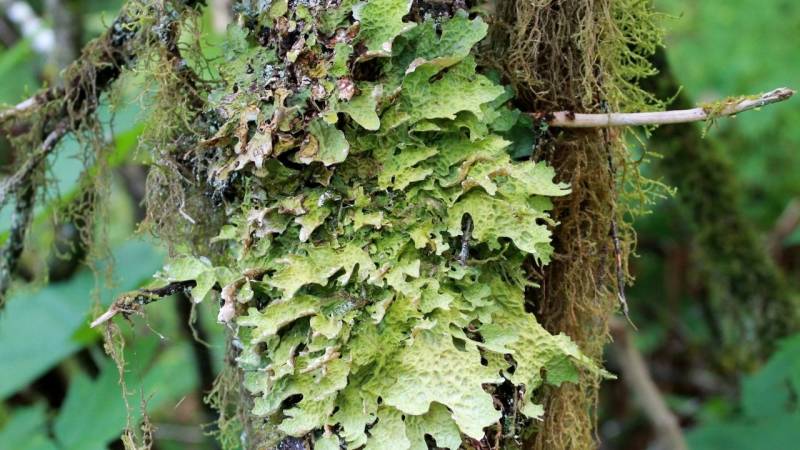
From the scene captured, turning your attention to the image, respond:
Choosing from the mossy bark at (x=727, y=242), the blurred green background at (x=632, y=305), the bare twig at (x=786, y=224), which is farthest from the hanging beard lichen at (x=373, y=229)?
the bare twig at (x=786, y=224)

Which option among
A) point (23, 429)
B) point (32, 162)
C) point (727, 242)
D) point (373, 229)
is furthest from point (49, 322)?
point (727, 242)

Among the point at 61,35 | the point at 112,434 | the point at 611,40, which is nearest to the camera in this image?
the point at 611,40

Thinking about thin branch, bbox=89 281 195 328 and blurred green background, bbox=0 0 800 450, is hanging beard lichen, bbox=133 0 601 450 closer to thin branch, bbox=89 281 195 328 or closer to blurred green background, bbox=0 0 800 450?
thin branch, bbox=89 281 195 328

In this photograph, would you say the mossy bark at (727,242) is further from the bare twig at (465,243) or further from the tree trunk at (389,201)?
the bare twig at (465,243)

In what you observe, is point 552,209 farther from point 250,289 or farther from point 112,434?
point 112,434

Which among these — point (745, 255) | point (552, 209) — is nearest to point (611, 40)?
point (552, 209)

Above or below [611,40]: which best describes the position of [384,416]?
below
